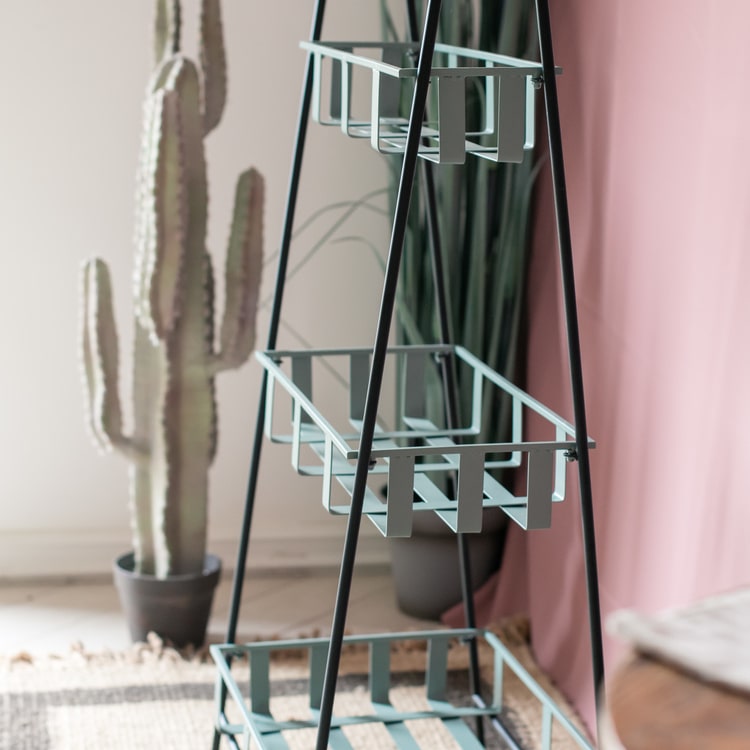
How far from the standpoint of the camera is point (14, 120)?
213cm

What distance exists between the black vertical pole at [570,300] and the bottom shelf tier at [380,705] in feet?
0.43

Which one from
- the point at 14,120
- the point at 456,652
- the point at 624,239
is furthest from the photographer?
the point at 14,120

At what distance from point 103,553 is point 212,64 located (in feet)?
3.27

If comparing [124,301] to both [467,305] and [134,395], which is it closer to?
[134,395]

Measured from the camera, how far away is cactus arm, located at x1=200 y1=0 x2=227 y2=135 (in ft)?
6.02

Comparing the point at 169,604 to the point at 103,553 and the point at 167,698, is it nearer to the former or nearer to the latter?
the point at 167,698

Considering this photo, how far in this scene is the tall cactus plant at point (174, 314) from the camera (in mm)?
1813

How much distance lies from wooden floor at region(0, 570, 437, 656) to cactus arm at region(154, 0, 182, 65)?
3.28 ft

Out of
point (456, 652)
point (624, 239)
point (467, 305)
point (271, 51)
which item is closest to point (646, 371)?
point (624, 239)

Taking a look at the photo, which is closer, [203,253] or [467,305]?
[203,253]

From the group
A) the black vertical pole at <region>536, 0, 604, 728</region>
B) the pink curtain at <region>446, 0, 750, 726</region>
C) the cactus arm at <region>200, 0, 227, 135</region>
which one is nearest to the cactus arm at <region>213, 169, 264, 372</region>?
the cactus arm at <region>200, 0, 227, 135</region>

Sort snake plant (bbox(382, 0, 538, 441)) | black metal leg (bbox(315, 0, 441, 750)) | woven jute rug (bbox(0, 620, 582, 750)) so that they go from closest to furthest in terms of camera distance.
Answer: 1. black metal leg (bbox(315, 0, 441, 750))
2. woven jute rug (bbox(0, 620, 582, 750))
3. snake plant (bbox(382, 0, 538, 441))

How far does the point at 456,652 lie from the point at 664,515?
62 cm

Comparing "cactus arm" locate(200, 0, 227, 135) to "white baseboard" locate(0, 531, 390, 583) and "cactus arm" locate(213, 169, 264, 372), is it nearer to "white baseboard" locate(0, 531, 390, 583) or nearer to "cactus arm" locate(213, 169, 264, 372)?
"cactus arm" locate(213, 169, 264, 372)
